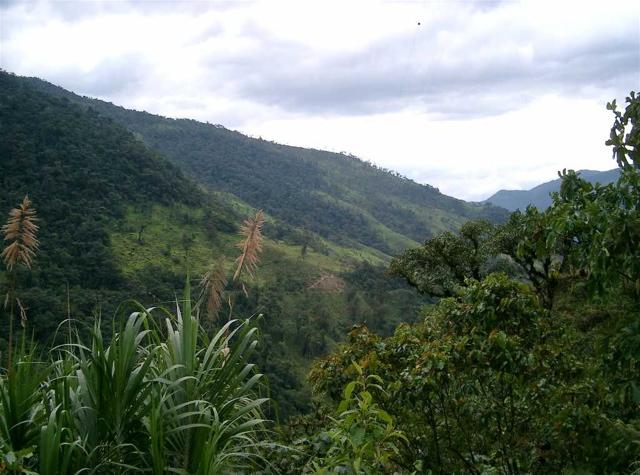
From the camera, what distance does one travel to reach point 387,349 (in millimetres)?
3783

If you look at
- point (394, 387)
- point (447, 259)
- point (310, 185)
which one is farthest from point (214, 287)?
point (310, 185)

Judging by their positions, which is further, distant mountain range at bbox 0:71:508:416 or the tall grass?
distant mountain range at bbox 0:71:508:416

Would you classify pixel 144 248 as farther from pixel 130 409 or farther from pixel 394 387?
pixel 130 409

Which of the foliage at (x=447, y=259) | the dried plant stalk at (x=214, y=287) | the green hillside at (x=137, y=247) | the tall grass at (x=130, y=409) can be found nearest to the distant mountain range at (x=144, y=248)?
the green hillside at (x=137, y=247)

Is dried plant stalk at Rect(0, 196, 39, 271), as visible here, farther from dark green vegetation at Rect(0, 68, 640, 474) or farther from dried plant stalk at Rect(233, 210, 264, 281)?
dried plant stalk at Rect(233, 210, 264, 281)

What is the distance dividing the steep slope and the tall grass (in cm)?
9418

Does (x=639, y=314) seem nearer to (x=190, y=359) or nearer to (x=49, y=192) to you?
(x=190, y=359)

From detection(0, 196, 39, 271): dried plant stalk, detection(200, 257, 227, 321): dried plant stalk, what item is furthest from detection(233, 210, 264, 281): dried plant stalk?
detection(0, 196, 39, 271): dried plant stalk

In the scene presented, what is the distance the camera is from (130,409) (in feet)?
7.89

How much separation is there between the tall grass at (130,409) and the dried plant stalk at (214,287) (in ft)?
4.87

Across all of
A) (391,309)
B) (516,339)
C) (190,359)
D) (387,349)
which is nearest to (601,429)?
(516,339)

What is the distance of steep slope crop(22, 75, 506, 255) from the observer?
116 m

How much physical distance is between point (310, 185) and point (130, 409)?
462ft

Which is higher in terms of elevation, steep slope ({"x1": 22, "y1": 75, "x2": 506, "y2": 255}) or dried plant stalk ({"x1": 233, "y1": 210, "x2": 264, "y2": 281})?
steep slope ({"x1": 22, "y1": 75, "x2": 506, "y2": 255})
